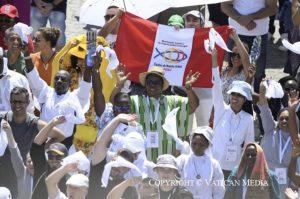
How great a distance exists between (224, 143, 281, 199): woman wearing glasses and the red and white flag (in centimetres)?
194

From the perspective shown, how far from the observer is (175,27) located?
1539 cm

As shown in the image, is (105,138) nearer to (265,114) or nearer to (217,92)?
(217,92)

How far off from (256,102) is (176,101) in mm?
1108

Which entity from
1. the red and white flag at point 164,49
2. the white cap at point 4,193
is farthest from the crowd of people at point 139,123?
the red and white flag at point 164,49

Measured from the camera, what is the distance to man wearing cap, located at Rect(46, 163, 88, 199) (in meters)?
12.4

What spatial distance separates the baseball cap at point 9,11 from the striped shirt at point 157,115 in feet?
6.41

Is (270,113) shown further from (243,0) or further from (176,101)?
(243,0)

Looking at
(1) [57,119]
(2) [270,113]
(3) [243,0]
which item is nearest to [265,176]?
(2) [270,113]

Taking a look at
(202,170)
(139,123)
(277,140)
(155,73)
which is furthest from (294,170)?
(155,73)

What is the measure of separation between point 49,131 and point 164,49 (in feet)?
8.13

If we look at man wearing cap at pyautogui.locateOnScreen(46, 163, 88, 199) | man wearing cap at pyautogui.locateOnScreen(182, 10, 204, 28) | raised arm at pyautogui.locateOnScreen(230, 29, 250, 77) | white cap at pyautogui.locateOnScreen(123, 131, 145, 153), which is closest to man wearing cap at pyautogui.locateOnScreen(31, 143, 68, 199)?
man wearing cap at pyautogui.locateOnScreen(46, 163, 88, 199)

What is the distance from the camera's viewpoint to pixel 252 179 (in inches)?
524

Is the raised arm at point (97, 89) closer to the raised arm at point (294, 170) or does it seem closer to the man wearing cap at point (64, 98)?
the man wearing cap at point (64, 98)

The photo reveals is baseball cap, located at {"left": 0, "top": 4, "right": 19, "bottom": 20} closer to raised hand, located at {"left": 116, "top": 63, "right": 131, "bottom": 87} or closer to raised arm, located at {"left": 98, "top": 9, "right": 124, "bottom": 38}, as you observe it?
raised arm, located at {"left": 98, "top": 9, "right": 124, "bottom": 38}
